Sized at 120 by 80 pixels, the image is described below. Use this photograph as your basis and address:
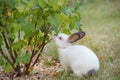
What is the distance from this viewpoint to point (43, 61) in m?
5.91

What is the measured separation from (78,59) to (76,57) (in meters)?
0.04

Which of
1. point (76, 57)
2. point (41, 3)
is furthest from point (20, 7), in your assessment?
point (76, 57)

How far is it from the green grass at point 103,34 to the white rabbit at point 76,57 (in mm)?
98

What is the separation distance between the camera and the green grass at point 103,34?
5.08 meters

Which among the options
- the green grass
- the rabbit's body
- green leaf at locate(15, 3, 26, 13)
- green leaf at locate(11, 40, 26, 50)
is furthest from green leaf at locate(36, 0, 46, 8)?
the green grass

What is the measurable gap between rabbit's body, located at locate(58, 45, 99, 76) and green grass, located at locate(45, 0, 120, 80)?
4.2 inches

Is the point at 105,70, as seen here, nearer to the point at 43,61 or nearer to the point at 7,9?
the point at 43,61

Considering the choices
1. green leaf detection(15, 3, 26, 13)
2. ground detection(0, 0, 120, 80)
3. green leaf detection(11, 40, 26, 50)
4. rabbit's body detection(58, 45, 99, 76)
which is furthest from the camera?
ground detection(0, 0, 120, 80)

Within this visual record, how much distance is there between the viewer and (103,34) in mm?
8703

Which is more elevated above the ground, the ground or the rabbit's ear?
the rabbit's ear

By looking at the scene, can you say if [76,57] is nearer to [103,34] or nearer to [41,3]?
[41,3]

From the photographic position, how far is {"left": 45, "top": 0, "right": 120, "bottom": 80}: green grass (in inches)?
200

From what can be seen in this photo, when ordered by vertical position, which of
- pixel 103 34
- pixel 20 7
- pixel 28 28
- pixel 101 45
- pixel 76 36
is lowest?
pixel 103 34

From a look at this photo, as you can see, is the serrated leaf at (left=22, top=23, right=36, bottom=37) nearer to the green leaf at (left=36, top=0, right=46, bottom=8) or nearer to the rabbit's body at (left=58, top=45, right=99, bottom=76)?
the green leaf at (left=36, top=0, right=46, bottom=8)
